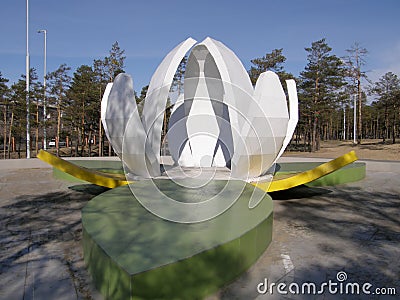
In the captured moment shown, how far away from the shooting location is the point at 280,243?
516 centimetres

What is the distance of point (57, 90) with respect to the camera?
87.7ft

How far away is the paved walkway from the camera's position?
3668 mm

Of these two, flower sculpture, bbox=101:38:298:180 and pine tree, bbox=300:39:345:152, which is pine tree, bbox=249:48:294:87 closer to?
pine tree, bbox=300:39:345:152

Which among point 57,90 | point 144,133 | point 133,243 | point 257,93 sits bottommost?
point 133,243

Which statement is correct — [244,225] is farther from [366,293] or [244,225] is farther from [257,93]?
[257,93]

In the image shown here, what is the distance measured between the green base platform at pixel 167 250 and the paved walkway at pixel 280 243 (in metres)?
0.24

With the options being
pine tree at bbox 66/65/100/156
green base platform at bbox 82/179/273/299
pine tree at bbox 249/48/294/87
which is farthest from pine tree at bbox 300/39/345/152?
green base platform at bbox 82/179/273/299

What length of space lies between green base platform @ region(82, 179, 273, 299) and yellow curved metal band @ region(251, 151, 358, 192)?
2.54 metres

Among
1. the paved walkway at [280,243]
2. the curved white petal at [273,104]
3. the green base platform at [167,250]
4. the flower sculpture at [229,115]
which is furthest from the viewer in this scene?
the curved white petal at [273,104]

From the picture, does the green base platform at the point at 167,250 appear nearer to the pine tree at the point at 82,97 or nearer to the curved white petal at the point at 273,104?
the curved white petal at the point at 273,104

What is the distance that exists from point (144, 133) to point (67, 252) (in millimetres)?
3904

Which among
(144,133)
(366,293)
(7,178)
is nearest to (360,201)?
(366,293)

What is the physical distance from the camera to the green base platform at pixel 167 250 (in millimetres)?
2939

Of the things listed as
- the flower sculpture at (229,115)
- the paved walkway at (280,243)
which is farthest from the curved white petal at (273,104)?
the paved walkway at (280,243)
